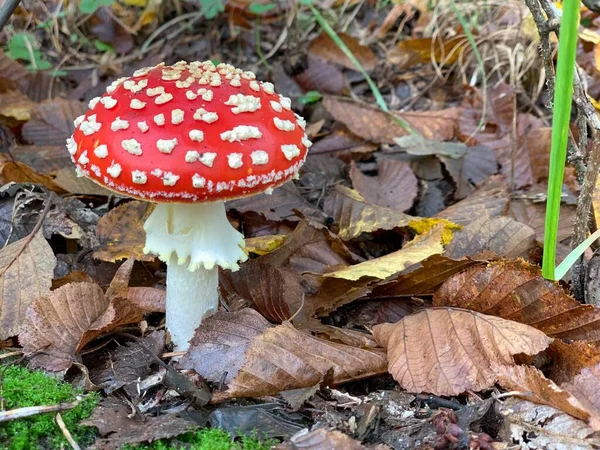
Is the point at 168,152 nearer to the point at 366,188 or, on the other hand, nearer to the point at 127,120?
the point at 127,120

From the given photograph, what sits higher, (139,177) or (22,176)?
(139,177)

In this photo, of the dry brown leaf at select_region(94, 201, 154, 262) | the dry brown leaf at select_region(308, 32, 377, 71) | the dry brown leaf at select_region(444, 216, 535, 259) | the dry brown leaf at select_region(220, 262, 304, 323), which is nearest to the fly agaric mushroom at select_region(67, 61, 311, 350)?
the dry brown leaf at select_region(220, 262, 304, 323)

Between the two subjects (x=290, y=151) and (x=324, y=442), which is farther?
(x=290, y=151)

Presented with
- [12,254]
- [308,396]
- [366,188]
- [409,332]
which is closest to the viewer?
[308,396]

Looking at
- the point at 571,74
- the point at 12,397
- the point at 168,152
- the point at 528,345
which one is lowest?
the point at 12,397

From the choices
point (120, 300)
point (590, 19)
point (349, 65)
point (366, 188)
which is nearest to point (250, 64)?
point (349, 65)

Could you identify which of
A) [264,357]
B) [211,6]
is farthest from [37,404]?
[211,6]

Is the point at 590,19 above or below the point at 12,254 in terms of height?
above

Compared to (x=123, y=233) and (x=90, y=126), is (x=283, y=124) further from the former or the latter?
(x=123, y=233)
